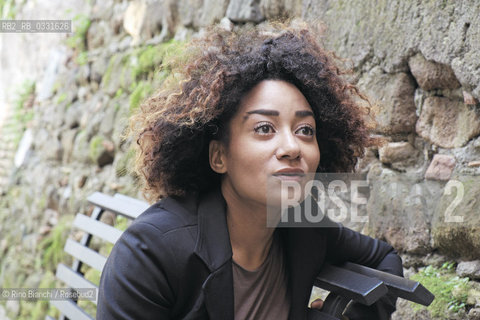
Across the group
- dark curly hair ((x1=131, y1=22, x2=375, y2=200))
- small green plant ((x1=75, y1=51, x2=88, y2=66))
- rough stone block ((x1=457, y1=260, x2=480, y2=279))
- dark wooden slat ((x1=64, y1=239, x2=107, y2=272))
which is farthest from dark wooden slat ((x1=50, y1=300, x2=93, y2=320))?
small green plant ((x1=75, y1=51, x2=88, y2=66))

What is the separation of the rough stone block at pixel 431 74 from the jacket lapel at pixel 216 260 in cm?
88

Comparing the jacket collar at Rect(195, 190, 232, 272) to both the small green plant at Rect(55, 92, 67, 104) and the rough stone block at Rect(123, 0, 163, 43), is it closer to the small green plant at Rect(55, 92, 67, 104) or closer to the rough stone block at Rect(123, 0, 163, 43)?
the rough stone block at Rect(123, 0, 163, 43)

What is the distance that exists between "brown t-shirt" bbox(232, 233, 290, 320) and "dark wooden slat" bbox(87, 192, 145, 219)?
613 mm

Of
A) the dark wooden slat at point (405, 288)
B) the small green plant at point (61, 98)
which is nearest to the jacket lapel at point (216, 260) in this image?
the dark wooden slat at point (405, 288)

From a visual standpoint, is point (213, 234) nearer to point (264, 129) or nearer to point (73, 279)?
point (264, 129)


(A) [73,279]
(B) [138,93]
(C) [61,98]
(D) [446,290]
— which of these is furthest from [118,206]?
(C) [61,98]

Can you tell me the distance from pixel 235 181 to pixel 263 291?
Answer: 0.34 meters

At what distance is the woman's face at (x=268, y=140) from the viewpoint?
1380 mm

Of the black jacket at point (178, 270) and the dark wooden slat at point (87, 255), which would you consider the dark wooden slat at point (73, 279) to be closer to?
the dark wooden slat at point (87, 255)

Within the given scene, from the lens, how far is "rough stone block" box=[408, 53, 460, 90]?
177 cm

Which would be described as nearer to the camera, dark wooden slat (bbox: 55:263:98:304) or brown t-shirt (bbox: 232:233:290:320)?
brown t-shirt (bbox: 232:233:290:320)

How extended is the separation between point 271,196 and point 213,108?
0.89 feet

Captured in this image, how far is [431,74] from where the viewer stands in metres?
Result: 1.83

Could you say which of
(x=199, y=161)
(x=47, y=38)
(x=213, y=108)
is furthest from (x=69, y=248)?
(x=47, y=38)
